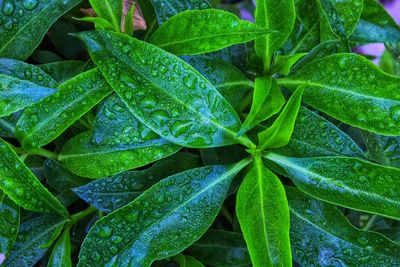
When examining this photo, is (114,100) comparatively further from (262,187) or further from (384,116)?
(384,116)

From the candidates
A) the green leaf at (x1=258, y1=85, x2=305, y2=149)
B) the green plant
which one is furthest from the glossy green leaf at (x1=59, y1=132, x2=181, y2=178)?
the green leaf at (x1=258, y1=85, x2=305, y2=149)

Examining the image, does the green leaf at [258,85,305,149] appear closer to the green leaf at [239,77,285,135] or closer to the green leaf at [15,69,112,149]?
the green leaf at [239,77,285,135]

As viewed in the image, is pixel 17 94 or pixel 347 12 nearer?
pixel 17 94

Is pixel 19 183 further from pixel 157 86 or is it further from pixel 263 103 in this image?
pixel 263 103

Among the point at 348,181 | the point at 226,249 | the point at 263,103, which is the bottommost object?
the point at 226,249

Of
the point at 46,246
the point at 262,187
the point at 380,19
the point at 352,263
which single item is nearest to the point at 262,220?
the point at 262,187

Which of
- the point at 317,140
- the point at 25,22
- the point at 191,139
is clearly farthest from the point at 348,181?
the point at 25,22
